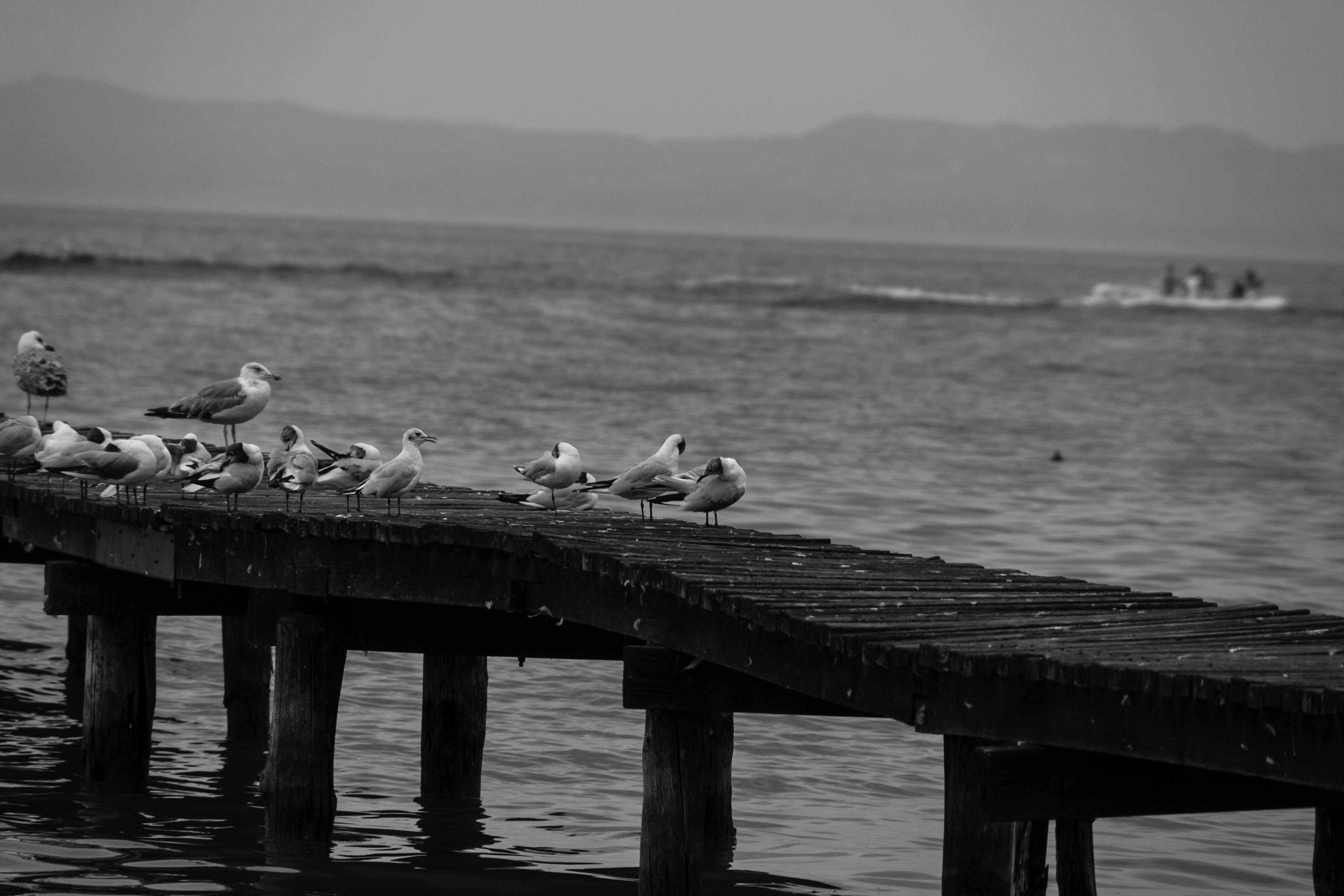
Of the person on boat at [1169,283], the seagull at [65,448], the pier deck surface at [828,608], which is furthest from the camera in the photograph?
the person on boat at [1169,283]

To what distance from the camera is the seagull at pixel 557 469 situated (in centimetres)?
1302

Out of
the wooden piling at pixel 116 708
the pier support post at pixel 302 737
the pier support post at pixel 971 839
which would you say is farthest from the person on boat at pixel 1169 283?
the pier support post at pixel 971 839

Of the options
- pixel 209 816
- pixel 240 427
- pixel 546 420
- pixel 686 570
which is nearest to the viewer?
pixel 686 570

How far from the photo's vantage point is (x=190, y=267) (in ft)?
309

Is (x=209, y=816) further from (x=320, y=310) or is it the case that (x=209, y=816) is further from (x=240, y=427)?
(x=320, y=310)

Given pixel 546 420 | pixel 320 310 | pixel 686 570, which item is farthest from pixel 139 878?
pixel 320 310

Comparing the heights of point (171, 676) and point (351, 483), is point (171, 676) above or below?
below

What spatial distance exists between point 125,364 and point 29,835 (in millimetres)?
33162

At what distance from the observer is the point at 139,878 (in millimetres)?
11492

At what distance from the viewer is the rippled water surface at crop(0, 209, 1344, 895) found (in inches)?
496

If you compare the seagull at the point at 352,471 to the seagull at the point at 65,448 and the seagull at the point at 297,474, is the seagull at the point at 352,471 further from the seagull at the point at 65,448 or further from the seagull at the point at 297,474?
the seagull at the point at 65,448

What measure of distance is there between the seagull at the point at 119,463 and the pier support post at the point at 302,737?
4.67ft

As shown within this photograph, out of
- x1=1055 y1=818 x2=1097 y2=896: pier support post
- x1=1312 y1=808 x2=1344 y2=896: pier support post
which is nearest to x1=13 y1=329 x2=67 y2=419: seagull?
x1=1055 y1=818 x2=1097 y2=896: pier support post

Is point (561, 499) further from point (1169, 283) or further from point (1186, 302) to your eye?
point (1169, 283)
